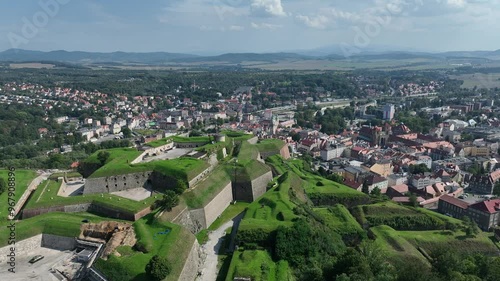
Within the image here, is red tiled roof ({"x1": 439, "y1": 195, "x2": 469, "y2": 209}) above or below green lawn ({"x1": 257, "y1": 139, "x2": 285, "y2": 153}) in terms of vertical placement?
below

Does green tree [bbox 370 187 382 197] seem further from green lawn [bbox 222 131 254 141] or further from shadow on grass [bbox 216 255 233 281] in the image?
shadow on grass [bbox 216 255 233 281]

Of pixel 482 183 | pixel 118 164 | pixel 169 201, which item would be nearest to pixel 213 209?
pixel 169 201

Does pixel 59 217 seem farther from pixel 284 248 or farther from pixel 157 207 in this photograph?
pixel 284 248

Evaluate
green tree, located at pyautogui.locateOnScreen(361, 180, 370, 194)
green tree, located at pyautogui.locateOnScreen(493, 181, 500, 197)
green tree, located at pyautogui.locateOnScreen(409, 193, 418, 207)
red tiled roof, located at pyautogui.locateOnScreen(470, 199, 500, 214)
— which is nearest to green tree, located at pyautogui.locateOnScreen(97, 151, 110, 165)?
green tree, located at pyautogui.locateOnScreen(361, 180, 370, 194)

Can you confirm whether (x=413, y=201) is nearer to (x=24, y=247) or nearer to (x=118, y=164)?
(x=118, y=164)

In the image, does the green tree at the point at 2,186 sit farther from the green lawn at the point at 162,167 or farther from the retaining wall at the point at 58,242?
the retaining wall at the point at 58,242

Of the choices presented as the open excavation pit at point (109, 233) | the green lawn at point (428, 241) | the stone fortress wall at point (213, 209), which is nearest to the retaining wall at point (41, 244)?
the open excavation pit at point (109, 233)
